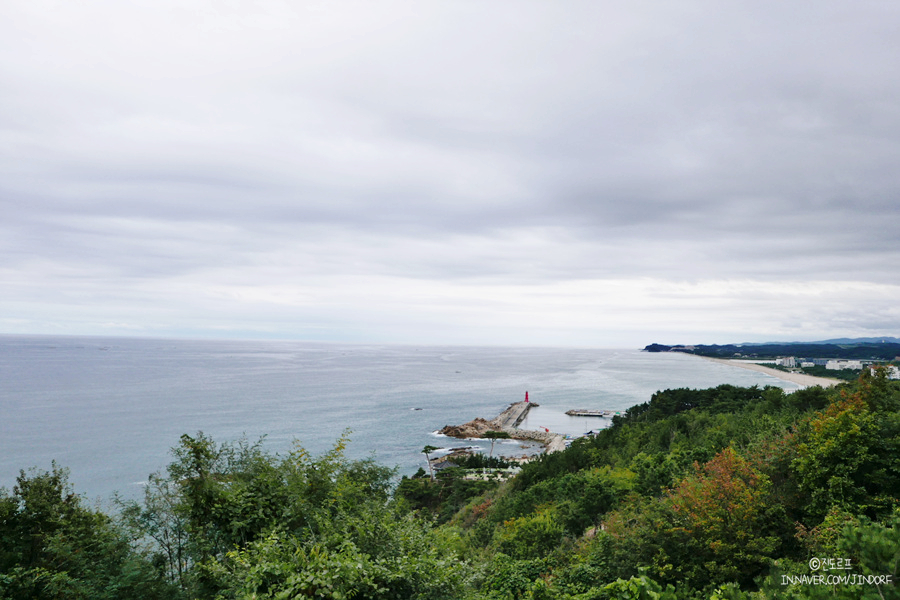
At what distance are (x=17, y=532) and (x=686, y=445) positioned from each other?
101 feet

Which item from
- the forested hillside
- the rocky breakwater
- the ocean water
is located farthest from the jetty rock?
the forested hillside

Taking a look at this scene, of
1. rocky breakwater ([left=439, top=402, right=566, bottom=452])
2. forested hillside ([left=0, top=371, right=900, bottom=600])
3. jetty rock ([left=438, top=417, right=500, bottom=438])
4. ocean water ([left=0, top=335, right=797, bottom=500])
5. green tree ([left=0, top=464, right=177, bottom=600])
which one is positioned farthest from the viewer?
jetty rock ([left=438, top=417, right=500, bottom=438])

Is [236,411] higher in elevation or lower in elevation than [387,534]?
lower

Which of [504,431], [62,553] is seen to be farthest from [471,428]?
[62,553]

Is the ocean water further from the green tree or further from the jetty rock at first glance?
the green tree

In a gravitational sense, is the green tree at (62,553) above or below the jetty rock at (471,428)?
above

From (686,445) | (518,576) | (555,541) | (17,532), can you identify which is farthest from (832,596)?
(686,445)

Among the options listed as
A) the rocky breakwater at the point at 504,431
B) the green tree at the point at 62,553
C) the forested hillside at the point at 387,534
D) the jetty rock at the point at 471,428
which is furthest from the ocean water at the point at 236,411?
the forested hillside at the point at 387,534

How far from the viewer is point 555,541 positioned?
18.0 meters

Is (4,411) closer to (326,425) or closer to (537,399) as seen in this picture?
(326,425)

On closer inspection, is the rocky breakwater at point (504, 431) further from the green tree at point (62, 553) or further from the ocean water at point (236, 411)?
the green tree at point (62, 553)

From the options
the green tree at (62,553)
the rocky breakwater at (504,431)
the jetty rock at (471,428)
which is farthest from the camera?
the jetty rock at (471,428)

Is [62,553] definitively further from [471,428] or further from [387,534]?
[471,428]

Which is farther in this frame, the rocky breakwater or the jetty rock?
the jetty rock
